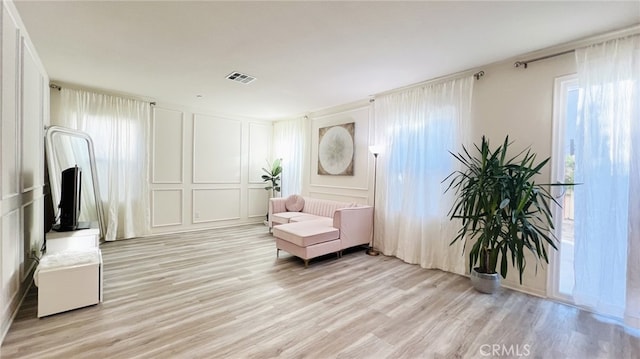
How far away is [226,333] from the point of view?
2111 millimetres

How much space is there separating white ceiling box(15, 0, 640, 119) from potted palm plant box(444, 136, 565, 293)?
1.13m

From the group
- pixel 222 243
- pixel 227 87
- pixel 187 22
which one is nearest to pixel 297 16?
pixel 187 22

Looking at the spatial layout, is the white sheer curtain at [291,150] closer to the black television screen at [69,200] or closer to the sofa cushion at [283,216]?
the sofa cushion at [283,216]

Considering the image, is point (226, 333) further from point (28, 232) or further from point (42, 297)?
point (28, 232)

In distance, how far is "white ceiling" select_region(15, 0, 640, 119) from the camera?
214cm

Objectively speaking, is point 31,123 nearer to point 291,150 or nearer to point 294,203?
point 294,203

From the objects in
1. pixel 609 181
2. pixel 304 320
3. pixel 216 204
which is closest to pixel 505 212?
pixel 609 181

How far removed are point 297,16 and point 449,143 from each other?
2.46m

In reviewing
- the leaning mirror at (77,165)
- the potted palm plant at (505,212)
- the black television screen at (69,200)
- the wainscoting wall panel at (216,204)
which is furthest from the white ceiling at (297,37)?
the wainscoting wall panel at (216,204)

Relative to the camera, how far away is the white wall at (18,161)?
2.06 m

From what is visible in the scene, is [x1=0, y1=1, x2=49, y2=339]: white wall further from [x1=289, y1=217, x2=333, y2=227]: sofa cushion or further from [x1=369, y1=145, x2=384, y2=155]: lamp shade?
[x1=369, y1=145, x2=384, y2=155]: lamp shade

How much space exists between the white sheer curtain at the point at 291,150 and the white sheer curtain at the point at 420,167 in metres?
2.09

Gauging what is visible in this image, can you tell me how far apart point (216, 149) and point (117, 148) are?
1.79m

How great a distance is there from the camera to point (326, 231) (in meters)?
3.86
